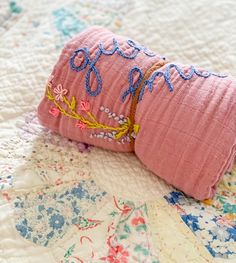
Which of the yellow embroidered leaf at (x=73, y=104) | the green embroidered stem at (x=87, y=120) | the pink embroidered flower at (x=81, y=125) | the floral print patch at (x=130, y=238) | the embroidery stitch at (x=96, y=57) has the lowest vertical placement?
the floral print patch at (x=130, y=238)

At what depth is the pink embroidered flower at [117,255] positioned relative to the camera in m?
0.83

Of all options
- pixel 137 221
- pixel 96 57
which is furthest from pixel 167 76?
pixel 137 221

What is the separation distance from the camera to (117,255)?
84 centimetres

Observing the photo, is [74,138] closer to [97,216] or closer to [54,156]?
[54,156]

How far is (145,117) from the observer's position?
0.90 m

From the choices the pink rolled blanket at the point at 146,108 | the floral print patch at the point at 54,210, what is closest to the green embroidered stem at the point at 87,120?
the pink rolled blanket at the point at 146,108

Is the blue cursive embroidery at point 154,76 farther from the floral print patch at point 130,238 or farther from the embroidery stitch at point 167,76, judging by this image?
the floral print patch at point 130,238

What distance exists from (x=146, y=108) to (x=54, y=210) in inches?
9.5

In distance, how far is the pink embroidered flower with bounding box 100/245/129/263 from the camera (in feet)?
2.74

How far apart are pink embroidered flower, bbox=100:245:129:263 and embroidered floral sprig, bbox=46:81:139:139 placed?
21cm

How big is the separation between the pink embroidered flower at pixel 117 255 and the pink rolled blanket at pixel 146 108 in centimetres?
15

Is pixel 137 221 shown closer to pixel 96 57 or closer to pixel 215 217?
pixel 215 217

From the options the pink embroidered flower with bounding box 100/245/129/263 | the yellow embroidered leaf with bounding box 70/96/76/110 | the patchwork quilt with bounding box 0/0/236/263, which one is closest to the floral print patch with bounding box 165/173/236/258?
the patchwork quilt with bounding box 0/0/236/263

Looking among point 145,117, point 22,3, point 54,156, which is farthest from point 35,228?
point 22,3
